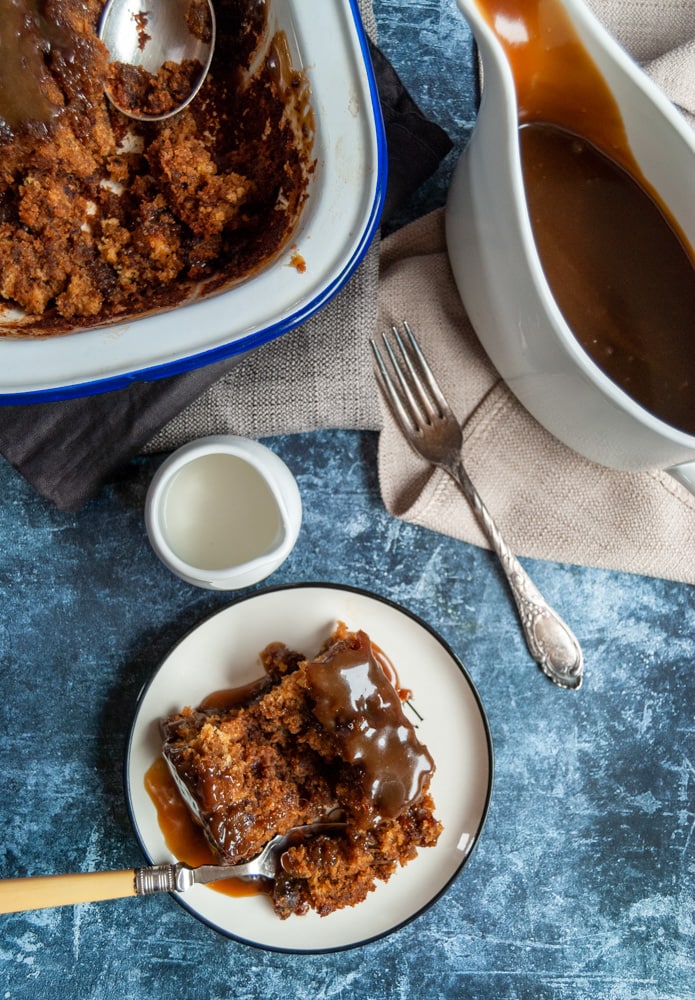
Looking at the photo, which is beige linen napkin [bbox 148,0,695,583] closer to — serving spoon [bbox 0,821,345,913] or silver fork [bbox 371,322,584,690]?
silver fork [bbox 371,322,584,690]

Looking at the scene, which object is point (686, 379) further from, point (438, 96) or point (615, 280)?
point (438, 96)

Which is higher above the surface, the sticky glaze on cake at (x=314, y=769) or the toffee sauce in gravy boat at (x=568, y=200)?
the toffee sauce in gravy boat at (x=568, y=200)

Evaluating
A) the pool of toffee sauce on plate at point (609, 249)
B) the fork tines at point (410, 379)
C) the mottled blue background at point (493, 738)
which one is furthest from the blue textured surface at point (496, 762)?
the pool of toffee sauce on plate at point (609, 249)

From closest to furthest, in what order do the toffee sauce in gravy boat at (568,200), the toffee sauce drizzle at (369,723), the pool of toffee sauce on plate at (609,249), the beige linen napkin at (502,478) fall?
the toffee sauce in gravy boat at (568,200) → the pool of toffee sauce on plate at (609,249) → the toffee sauce drizzle at (369,723) → the beige linen napkin at (502,478)

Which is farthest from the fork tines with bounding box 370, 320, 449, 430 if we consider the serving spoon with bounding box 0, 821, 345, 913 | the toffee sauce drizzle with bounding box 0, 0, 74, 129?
the serving spoon with bounding box 0, 821, 345, 913

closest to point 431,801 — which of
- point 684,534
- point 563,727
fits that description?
point 563,727

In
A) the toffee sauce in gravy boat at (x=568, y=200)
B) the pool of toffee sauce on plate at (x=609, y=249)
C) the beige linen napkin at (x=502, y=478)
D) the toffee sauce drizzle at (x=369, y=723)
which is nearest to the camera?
the toffee sauce in gravy boat at (x=568, y=200)

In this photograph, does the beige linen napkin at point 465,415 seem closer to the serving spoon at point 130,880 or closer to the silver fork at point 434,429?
the silver fork at point 434,429

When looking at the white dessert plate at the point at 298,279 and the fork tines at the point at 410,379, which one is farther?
the fork tines at the point at 410,379
